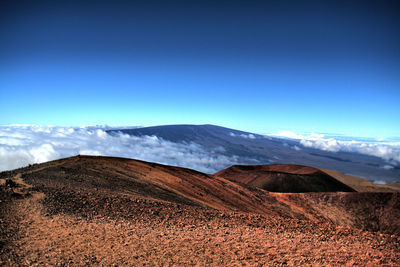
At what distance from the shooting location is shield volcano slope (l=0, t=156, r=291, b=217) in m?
13.4

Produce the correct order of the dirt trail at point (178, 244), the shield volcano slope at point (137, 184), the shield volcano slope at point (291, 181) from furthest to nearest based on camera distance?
1. the shield volcano slope at point (291, 181)
2. the shield volcano slope at point (137, 184)
3. the dirt trail at point (178, 244)

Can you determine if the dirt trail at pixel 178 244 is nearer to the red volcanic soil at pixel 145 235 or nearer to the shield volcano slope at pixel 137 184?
the red volcanic soil at pixel 145 235

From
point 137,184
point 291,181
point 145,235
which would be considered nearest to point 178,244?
point 145,235

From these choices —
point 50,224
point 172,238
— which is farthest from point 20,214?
Result: point 172,238

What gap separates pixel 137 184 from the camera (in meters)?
16.6

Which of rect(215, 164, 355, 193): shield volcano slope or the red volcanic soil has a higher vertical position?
the red volcanic soil

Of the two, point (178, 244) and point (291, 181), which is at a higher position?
point (178, 244)

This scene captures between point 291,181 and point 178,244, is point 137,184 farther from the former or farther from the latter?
point 291,181

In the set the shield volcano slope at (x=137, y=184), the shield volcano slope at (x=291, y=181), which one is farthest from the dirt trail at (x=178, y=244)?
the shield volcano slope at (x=291, y=181)

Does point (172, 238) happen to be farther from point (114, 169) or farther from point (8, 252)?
point (114, 169)

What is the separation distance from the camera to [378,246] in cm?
703

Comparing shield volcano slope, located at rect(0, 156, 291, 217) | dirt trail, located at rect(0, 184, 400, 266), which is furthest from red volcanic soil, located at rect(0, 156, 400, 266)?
shield volcano slope, located at rect(0, 156, 291, 217)

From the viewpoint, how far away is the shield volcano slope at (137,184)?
529 inches

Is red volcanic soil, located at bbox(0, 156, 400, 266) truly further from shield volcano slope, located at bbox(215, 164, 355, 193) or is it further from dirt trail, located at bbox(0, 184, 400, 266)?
shield volcano slope, located at bbox(215, 164, 355, 193)
